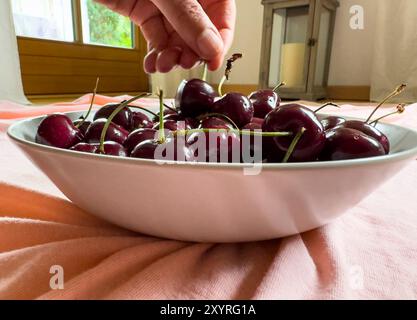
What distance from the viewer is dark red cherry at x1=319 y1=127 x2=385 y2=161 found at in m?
0.21

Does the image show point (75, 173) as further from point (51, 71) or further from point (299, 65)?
point (51, 71)

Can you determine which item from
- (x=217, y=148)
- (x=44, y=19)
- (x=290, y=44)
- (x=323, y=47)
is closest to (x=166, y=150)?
(x=217, y=148)

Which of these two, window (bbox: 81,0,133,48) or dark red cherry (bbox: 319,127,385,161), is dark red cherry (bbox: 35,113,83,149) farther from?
window (bbox: 81,0,133,48)

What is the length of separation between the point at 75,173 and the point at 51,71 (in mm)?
2325

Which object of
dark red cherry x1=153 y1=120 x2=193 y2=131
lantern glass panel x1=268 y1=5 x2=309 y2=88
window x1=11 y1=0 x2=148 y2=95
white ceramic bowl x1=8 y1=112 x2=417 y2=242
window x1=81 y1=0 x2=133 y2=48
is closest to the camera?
white ceramic bowl x1=8 y1=112 x2=417 y2=242

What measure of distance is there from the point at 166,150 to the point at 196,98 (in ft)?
0.42

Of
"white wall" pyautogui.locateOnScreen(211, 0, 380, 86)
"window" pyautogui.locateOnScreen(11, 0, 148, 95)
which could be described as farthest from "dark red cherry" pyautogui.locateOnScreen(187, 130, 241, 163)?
"window" pyautogui.locateOnScreen(11, 0, 148, 95)

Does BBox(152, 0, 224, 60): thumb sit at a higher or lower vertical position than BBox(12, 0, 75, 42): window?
lower

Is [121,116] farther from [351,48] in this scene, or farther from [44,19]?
[44,19]

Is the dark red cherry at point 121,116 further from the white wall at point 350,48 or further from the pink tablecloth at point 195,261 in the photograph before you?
the white wall at point 350,48

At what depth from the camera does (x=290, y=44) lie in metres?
1.91

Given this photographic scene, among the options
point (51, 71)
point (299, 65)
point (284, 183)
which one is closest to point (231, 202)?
point (284, 183)

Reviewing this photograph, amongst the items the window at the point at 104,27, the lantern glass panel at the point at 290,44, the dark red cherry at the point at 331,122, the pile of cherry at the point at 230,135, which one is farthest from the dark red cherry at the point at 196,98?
the window at the point at 104,27

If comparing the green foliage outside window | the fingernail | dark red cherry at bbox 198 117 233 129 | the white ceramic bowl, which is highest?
the green foliage outside window
